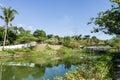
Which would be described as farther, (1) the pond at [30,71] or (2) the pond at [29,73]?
(1) the pond at [30,71]

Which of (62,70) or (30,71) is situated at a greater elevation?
(30,71)

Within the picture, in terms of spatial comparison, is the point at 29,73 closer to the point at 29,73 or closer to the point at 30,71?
the point at 29,73

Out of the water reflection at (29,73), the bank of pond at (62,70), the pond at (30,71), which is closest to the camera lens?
the bank of pond at (62,70)

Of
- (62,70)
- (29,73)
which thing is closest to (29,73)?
(29,73)

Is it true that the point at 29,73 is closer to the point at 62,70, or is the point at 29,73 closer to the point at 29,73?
the point at 29,73

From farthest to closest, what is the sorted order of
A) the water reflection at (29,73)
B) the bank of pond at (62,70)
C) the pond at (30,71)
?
the pond at (30,71)
the water reflection at (29,73)
the bank of pond at (62,70)

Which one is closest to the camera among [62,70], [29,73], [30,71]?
[29,73]

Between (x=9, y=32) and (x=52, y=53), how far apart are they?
505 inches

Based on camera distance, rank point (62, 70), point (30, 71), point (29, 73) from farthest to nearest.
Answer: point (62, 70) → point (30, 71) → point (29, 73)

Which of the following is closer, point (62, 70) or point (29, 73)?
point (29, 73)

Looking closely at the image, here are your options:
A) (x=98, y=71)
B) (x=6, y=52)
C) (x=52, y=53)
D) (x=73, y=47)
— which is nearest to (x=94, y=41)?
(x=73, y=47)

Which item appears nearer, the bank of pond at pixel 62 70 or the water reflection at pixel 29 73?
the bank of pond at pixel 62 70

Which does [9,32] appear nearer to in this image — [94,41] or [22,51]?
[22,51]

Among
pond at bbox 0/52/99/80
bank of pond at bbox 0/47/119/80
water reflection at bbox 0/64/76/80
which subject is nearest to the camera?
bank of pond at bbox 0/47/119/80
